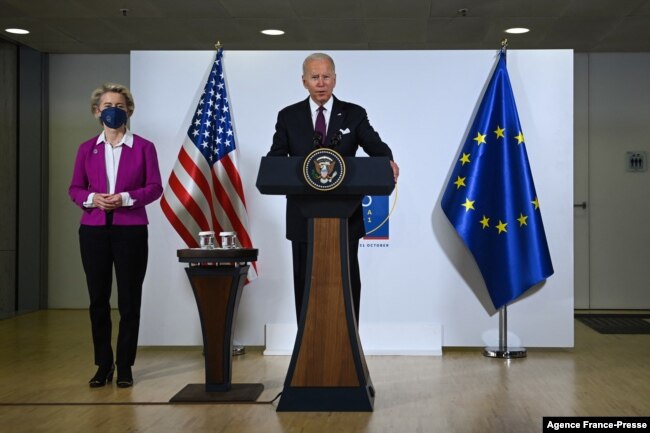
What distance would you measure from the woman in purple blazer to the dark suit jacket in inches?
29.2

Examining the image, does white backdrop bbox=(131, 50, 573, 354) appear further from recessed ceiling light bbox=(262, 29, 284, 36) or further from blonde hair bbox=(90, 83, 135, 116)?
recessed ceiling light bbox=(262, 29, 284, 36)

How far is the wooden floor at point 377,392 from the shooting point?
11.8 feet

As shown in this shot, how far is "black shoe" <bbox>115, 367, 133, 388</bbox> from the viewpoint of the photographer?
14.7 feet

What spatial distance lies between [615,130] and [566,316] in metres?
3.60

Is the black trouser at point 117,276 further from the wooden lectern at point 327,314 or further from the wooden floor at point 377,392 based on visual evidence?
the wooden lectern at point 327,314

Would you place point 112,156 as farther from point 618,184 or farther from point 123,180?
point 618,184

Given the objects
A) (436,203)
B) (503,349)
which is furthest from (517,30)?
(503,349)

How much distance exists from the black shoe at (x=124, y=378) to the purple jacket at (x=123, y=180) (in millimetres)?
765

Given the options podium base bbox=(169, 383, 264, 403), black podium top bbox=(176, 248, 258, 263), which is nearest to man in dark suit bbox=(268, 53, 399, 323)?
black podium top bbox=(176, 248, 258, 263)

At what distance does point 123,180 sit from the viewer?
14.8ft

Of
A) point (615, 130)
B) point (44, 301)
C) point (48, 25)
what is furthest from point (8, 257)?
point (615, 130)

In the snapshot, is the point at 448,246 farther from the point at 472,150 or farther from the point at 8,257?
the point at 8,257

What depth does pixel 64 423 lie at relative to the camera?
3.63 metres

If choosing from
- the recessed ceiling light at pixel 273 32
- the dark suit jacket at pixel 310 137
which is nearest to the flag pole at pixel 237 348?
the dark suit jacket at pixel 310 137
